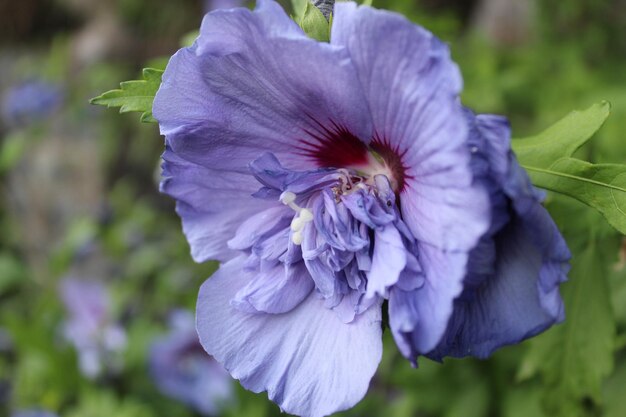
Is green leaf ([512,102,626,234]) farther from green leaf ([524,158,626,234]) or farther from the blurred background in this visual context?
the blurred background

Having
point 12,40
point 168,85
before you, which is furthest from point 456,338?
point 12,40

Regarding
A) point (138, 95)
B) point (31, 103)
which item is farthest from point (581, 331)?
point (31, 103)

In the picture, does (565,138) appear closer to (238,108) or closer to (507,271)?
(507,271)

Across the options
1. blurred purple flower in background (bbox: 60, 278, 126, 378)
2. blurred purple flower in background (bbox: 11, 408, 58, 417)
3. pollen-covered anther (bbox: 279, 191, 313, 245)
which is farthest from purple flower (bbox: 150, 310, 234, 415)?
pollen-covered anther (bbox: 279, 191, 313, 245)

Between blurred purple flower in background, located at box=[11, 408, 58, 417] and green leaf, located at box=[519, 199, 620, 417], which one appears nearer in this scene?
green leaf, located at box=[519, 199, 620, 417]

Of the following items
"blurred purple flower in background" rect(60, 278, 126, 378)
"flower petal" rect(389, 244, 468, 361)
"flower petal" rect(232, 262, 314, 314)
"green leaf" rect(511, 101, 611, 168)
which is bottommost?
"blurred purple flower in background" rect(60, 278, 126, 378)

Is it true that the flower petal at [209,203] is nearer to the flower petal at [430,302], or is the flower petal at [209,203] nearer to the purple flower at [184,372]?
the flower petal at [430,302]

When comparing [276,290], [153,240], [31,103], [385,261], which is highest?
[385,261]
